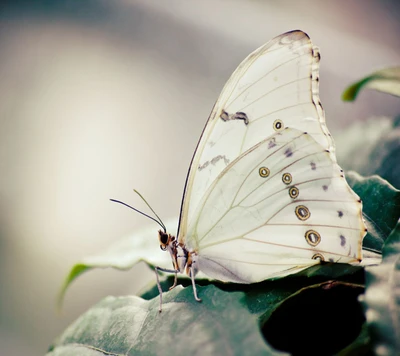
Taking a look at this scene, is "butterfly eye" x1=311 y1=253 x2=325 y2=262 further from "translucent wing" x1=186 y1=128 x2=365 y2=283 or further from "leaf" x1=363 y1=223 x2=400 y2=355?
"leaf" x1=363 y1=223 x2=400 y2=355

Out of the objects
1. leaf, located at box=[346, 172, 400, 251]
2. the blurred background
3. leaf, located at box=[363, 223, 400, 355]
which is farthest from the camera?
the blurred background

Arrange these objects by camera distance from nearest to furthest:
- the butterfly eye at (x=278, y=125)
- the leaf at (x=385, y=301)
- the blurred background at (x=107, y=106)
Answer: the leaf at (x=385, y=301), the butterfly eye at (x=278, y=125), the blurred background at (x=107, y=106)

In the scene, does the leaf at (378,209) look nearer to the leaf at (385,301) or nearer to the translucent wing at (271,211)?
the translucent wing at (271,211)

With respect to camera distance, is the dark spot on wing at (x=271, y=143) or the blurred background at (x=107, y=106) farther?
the blurred background at (x=107, y=106)

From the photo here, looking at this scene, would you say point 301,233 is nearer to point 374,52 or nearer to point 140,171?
point 140,171

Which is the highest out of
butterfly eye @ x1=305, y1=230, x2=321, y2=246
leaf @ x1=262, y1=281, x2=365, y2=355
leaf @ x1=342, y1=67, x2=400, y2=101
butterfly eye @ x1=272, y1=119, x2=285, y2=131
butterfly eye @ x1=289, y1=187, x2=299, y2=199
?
leaf @ x1=342, y1=67, x2=400, y2=101

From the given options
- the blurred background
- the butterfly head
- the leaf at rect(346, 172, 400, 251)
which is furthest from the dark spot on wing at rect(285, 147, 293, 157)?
the blurred background

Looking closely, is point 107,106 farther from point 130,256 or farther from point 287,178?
point 287,178

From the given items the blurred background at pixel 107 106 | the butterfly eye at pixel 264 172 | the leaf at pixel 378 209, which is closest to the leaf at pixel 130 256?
the butterfly eye at pixel 264 172

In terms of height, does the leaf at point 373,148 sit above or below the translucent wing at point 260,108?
→ below
